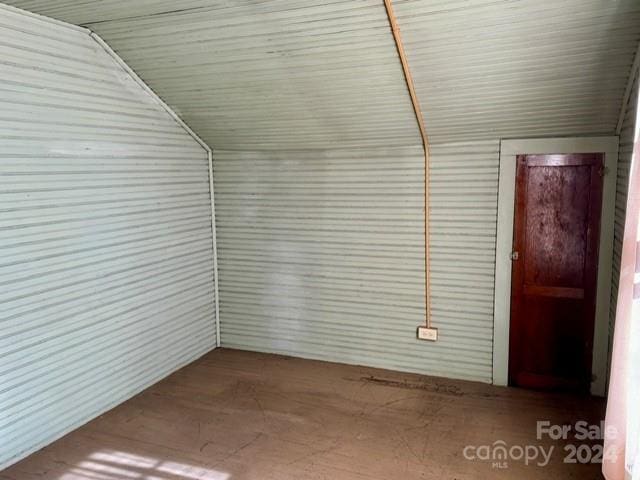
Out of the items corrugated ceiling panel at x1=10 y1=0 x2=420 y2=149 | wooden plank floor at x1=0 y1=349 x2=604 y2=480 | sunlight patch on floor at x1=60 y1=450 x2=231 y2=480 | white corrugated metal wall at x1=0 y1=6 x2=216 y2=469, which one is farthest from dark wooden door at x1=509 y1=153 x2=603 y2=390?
white corrugated metal wall at x1=0 y1=6 x2=216 y2=469

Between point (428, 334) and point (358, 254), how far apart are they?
34.1 inches

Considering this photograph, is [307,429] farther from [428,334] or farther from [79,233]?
[79,233]

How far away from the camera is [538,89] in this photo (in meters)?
2.97

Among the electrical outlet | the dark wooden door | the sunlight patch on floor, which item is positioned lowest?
the sunlight patch on floor

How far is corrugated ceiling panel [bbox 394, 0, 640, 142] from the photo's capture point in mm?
2393

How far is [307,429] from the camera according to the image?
322 cm

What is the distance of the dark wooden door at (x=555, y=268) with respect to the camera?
347 centimetres

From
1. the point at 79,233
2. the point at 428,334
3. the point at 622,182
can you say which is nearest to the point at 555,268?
the point at 622,182

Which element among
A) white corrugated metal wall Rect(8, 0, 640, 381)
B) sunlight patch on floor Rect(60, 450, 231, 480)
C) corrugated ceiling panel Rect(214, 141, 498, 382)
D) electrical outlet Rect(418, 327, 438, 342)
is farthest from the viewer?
electrical outlet Rect(418, 327, 438, 342)

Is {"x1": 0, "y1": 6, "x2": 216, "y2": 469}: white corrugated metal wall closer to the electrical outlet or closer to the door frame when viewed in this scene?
the electrical outlet

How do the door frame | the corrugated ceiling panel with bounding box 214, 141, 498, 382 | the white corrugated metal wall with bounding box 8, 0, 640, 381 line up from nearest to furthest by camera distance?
the white corrugated metal wall with bounding box 8, 0, 640, 381 < the door frame < the corrugated ceiling panel with bounding box 214, 141, 498, 382

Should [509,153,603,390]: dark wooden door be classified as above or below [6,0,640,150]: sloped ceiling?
below

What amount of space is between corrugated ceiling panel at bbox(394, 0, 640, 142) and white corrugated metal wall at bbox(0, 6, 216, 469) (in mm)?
2041

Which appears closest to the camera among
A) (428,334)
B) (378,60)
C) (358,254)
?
(378,60)
